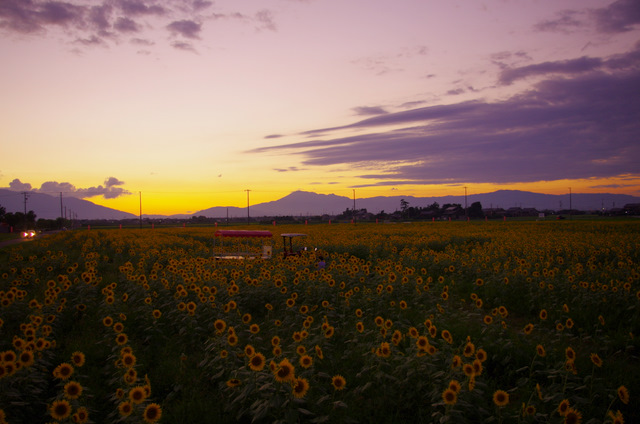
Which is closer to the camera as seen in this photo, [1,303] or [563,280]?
[1,303]

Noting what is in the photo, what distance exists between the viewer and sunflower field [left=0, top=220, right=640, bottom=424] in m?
4.78

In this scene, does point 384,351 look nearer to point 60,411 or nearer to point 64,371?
point 60,411

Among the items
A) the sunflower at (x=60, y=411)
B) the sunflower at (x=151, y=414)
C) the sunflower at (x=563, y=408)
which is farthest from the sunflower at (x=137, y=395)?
the sunflower at (x=563, y=408)

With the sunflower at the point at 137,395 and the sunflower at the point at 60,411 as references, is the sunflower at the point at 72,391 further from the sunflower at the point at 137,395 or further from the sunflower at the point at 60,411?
the sunflower at the point at 137,395

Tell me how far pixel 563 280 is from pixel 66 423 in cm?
1035

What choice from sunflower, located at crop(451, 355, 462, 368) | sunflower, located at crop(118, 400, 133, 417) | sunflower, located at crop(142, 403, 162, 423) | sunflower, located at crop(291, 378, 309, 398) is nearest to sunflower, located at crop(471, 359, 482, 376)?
sunflower, located at crop(451, 355, 462, 368)

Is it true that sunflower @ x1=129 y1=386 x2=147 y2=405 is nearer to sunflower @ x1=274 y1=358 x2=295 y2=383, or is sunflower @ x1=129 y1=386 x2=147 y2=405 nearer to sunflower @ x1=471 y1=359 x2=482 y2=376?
sunflower @ x1=274 y1=358 x2=295 y2=383

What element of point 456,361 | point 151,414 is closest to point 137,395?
point 151,414

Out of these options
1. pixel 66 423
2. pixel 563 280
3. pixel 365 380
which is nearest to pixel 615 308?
pixel 563 280

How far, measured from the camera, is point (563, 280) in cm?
1005

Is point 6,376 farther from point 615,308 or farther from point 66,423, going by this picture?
point 615,308

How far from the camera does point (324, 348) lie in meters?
6.75

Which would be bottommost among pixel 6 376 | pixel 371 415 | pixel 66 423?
pixel 371 415

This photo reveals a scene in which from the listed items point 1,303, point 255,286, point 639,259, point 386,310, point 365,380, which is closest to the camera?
point 365,380
